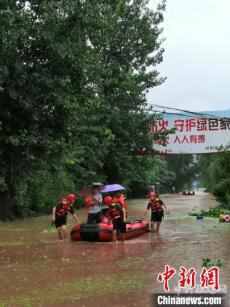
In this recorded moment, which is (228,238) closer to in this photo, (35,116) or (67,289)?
(35,116)

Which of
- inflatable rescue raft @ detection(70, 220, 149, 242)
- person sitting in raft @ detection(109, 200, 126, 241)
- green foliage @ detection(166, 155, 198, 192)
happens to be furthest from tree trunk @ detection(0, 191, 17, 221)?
green foliage @ detection(166, 155, 198, 192)

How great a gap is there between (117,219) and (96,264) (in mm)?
4886

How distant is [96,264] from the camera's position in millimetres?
12969

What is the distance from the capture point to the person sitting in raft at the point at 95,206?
60.7 feet

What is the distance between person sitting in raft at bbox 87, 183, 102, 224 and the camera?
1850 centimetres

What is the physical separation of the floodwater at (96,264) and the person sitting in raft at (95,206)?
50.4 inches

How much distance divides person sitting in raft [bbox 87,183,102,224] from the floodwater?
1.28m

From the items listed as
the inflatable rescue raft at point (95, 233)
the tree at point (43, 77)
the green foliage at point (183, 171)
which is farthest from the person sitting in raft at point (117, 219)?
the green foliage at point (183, 171)

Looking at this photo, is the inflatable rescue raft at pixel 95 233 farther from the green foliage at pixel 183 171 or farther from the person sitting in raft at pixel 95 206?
the green foliage at pixel 183 171

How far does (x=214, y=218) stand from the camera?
2647 cm

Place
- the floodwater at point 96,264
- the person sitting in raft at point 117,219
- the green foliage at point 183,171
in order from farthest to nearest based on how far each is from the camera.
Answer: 1. the green foliage at point 183,171
2. the person sitting in raft at point 117,219
3. the floodwater at point 96,264

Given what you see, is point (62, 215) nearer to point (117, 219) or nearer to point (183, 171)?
point (117, 219)

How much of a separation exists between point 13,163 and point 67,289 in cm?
1276

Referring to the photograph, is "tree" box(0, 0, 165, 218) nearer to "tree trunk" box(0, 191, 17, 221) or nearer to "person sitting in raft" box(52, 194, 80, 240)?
"tree trunk" box(0, 191, 17, 221)
